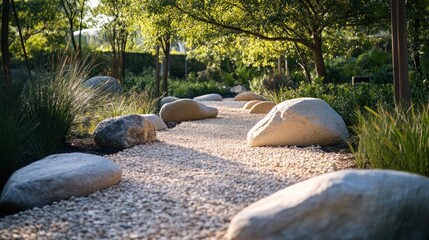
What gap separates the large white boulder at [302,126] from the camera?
659 cm

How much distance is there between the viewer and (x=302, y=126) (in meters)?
6.62

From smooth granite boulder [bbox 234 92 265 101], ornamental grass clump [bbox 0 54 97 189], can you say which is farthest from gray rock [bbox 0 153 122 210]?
smooth granite boulder [bbox 234 92 265 101]

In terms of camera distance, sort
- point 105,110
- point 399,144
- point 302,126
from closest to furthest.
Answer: point 399,144 → point 302,126 → point 105,110

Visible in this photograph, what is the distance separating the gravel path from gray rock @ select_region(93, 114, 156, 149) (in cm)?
24

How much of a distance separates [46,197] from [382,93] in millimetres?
5529

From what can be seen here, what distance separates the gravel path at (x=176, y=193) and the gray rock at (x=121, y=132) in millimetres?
240

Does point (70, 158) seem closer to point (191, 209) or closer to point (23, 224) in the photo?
point (23, 224)

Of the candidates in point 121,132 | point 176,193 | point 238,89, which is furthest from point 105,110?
point 238,89

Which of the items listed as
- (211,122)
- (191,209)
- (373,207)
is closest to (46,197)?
(191,209)

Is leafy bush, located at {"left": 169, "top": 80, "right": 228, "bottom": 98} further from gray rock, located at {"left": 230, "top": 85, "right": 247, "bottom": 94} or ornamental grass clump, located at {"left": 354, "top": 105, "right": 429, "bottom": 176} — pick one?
ornamental grass clump, located at {"left": 354, "top": 105, "right": 429, "bottom": 176}

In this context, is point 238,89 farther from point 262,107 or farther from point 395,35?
point 395,35

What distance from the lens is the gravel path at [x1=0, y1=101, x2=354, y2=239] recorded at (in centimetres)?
344

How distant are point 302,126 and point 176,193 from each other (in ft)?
9.15

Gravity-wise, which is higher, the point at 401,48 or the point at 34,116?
the point at 401,48
